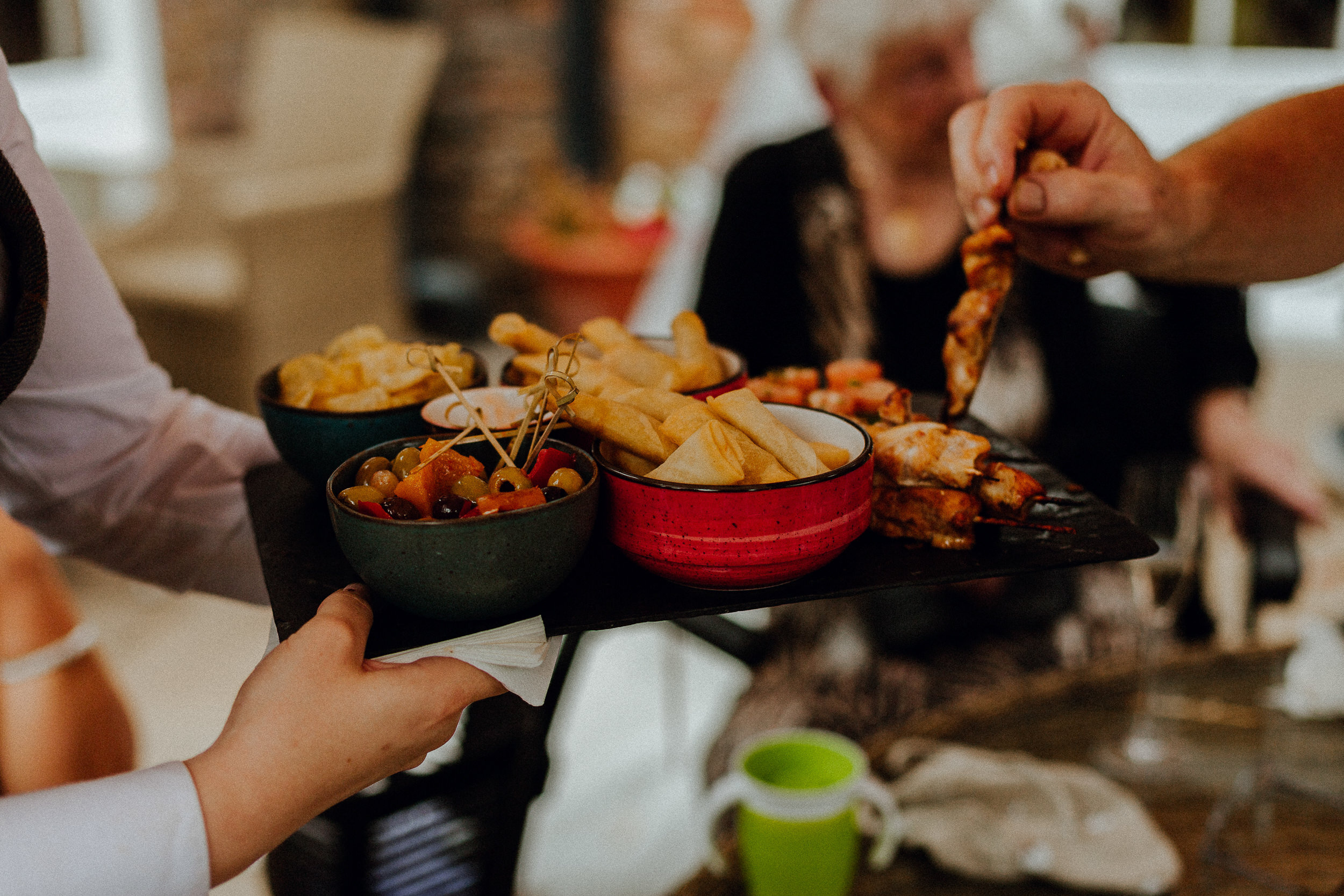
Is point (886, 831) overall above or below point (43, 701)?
below

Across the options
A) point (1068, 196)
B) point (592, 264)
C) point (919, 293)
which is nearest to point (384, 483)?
point (1068, 196)

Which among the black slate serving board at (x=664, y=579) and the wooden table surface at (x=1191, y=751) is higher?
the black slate serving board at (x=664, y=579)

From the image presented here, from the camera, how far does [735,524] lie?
25.0 inches

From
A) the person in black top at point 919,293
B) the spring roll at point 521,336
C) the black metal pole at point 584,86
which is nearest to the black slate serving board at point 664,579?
the spring roll at point 521,336

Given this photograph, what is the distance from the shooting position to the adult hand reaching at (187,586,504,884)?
583 millimetres

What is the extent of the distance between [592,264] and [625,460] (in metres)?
3.29

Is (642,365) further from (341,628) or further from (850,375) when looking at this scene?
(341,628)

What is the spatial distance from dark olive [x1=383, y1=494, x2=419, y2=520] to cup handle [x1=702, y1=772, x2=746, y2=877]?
641 millimetres

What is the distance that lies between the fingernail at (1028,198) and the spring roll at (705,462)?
16.0 inches

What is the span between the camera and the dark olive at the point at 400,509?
0.61m

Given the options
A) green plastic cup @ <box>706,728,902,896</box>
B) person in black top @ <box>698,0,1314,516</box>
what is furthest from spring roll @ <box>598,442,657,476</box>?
person in black top @ <box>698,0,1314,516</box>

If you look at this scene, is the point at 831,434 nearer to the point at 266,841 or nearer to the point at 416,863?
the point at 266,841

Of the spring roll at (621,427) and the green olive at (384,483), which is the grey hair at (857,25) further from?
the green olive at (384,483)

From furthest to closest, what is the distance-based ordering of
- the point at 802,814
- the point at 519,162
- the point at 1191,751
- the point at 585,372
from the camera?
the point at 519,162
the point at 1191,751
the point at 802,814
the point at 585,372
